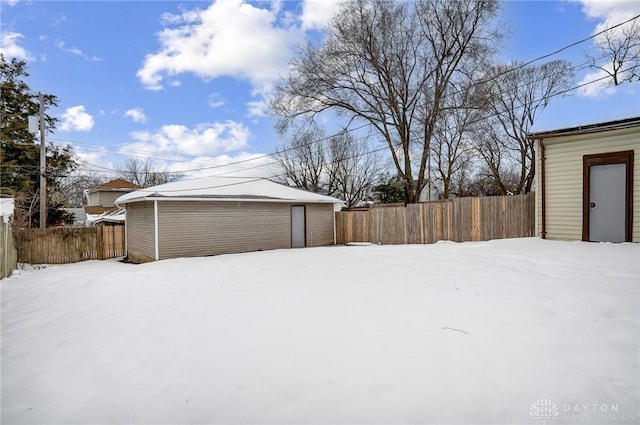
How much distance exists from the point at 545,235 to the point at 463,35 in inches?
529

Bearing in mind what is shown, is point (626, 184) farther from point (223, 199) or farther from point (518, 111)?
point (518, 111)

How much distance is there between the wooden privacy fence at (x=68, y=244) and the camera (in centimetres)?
1376

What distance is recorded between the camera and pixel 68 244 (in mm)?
14742

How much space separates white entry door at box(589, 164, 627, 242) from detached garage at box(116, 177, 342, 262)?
999cm

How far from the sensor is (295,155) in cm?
3181

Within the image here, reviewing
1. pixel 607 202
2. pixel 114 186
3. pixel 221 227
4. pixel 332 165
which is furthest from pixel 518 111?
pixel 114 186

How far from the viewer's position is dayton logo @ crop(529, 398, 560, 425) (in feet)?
7.06

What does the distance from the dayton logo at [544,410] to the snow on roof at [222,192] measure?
1197 centimetres

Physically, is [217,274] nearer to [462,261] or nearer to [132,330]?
[132,330]

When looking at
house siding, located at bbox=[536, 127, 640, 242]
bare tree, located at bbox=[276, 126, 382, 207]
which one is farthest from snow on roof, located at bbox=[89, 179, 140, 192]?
house siding, located at bbox=[536, 127, 640, 242]

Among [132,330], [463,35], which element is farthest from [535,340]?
[463,35]

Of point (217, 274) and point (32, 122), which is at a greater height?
point (32, 122)

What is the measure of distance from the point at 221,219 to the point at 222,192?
3.71ft

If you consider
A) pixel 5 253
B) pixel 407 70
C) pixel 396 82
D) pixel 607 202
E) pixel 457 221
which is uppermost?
pixel 407 70
